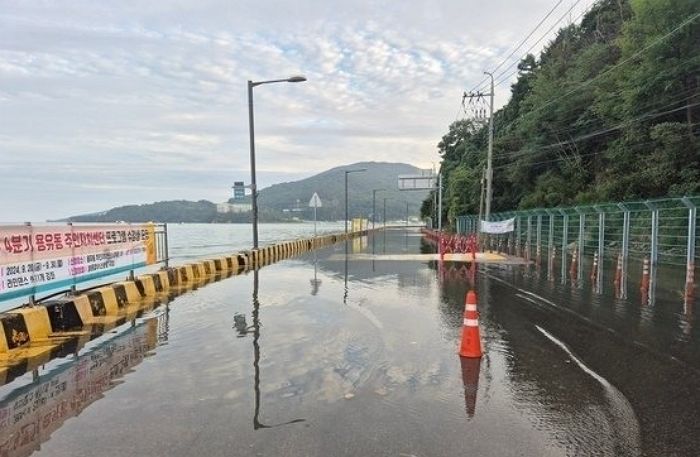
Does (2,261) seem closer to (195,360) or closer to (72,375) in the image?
(72,375)

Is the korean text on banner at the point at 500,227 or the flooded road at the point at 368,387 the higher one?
the korean text on banner at the point at 500,227

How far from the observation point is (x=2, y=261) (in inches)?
322

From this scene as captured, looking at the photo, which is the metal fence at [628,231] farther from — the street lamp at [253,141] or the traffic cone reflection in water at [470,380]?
the street lamp at [253,141]

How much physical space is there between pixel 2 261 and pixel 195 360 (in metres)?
3.62

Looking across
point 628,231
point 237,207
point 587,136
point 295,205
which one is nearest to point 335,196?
point 295,205

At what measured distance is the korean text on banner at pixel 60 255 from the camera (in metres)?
8.43

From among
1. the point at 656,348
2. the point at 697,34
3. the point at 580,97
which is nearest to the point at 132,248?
the point at 656,348

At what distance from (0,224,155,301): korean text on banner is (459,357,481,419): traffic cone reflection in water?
670 centimetres

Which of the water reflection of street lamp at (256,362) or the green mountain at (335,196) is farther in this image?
the green mountain at (335,196)

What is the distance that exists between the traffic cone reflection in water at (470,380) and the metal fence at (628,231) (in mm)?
8270

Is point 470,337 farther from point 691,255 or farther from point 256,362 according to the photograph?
point 691,255

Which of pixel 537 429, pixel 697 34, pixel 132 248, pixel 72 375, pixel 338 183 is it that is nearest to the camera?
pixel 537 429

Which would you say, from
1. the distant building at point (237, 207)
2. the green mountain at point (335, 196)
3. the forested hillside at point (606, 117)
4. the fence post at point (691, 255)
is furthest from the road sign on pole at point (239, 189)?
the green mountain at point (335, 196)

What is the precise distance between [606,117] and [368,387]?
3716 centimetres
